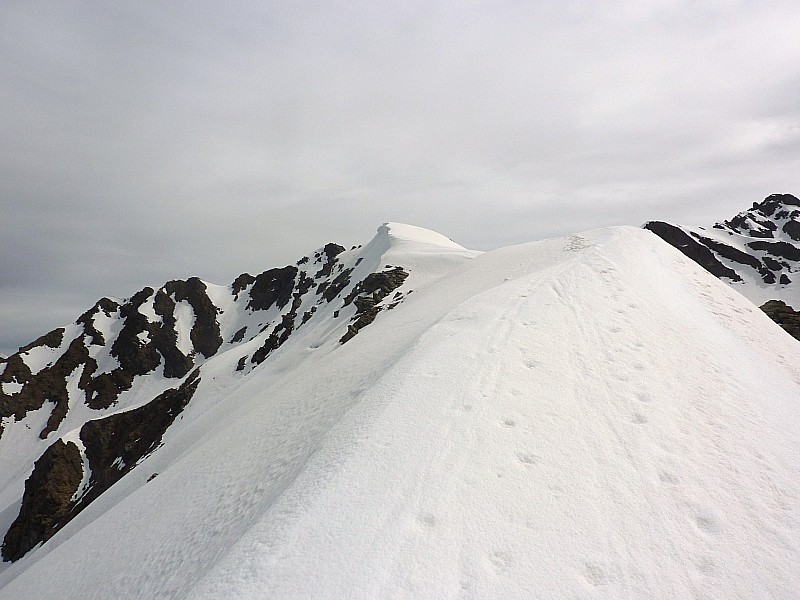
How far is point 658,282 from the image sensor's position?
13234 mm

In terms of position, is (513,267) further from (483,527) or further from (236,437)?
(483,527)

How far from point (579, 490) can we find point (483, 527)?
5.04 ft

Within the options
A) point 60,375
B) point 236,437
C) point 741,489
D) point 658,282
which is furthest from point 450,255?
point 60,375

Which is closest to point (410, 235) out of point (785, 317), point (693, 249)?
point (785, 317)

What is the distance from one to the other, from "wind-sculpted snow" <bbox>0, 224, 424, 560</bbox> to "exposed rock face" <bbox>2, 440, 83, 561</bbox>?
0.51 feet

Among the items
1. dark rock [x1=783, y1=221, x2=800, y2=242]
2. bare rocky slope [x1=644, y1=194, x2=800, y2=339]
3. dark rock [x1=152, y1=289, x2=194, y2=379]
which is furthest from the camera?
dark rock [x1=783, y1=221, x2=800, y2=242]

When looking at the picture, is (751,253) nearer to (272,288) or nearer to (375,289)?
(375,289)

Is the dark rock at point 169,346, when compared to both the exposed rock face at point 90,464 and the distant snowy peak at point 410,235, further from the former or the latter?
the distant snowy peak at point 410,235

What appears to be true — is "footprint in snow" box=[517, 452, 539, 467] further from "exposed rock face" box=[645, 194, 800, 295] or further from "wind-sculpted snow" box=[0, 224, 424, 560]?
"exposed rock face" box=[645, 194, 800, 295]

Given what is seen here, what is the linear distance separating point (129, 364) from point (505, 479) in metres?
115

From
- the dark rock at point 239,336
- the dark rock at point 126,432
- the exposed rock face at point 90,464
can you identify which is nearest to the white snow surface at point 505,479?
the exposed rock face at point 90,464

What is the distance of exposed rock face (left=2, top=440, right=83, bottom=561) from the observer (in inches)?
1638

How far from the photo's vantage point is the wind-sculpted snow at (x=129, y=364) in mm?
44562

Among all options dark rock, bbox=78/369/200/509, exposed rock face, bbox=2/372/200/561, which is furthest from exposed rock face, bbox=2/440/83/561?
dark rock, bbox=78/369/200/509
